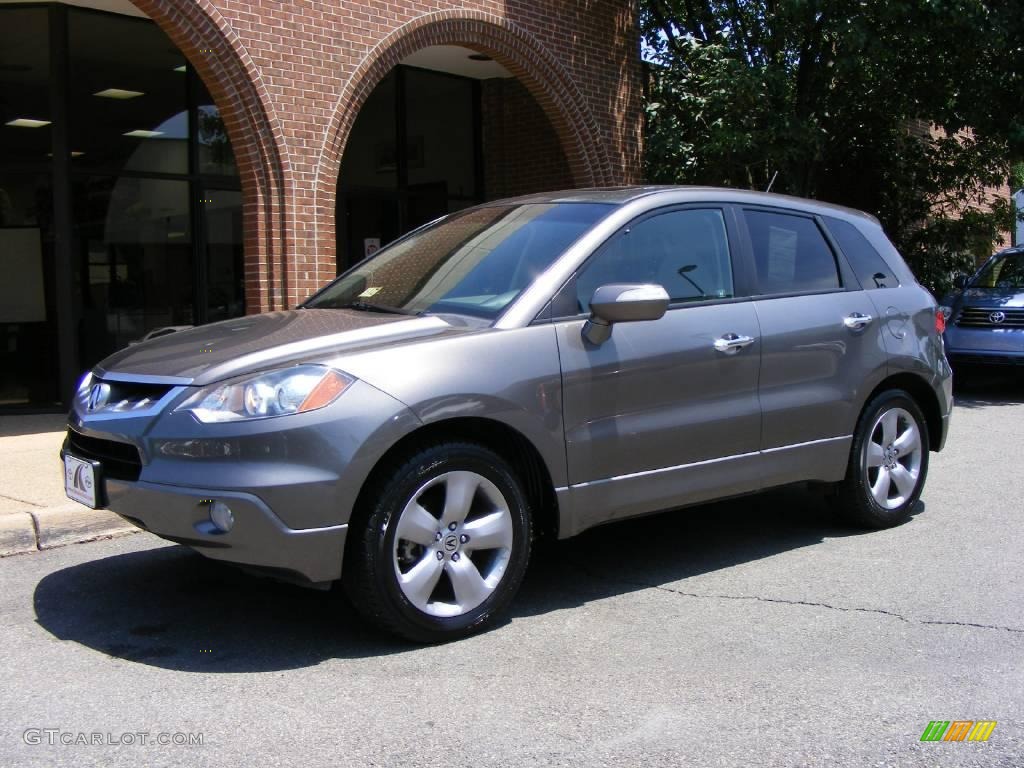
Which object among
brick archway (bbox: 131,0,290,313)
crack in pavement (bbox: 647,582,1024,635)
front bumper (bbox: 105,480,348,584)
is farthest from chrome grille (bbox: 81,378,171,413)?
brick archway (bbox: 131,0,290,313)

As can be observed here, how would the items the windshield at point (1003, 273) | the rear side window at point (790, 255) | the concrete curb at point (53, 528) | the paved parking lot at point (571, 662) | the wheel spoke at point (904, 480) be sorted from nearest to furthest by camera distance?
the paved parking lot at point (571, 662) → the rear side window at point (790, 255) → the concrete curb at point (53, 528) → the wheel spoke at point (904, 480) → the windshield at point (1003, 273)

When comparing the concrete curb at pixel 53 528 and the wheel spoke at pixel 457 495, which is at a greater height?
the wheel spoke at pixel 457 495

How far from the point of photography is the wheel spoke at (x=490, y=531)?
4.23 m

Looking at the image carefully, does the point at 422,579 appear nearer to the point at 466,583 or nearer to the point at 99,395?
the point at 466,583

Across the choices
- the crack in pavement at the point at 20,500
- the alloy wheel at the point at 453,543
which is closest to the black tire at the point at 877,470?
the alloy wheel at the point at 453,543

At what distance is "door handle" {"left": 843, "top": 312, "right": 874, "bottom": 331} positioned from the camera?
18.5ft

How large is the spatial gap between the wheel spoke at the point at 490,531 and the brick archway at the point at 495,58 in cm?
638

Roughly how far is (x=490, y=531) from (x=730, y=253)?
200 cm

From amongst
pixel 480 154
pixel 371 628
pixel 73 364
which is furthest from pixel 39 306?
pixel 371 628

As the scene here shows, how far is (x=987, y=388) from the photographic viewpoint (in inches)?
567

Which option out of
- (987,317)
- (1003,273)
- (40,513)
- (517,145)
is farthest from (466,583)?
Answer: (1003,273)

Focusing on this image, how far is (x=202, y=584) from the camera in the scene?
505 cm

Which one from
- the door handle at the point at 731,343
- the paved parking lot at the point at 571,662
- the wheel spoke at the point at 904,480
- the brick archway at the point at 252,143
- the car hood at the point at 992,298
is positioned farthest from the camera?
the car hood at the point at 992,298

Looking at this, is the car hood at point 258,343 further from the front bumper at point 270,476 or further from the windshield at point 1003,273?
the windshield at point 1003,273
